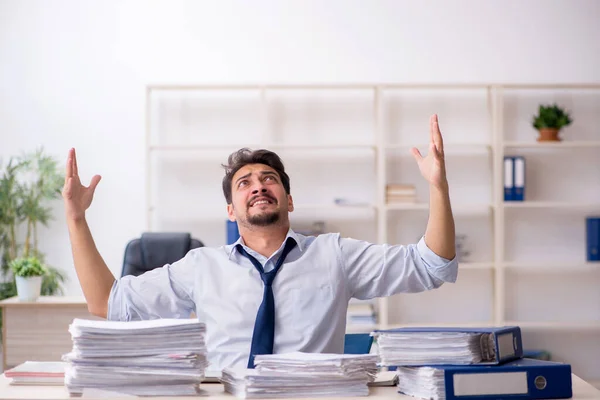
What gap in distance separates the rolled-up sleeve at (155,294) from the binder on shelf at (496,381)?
899mm

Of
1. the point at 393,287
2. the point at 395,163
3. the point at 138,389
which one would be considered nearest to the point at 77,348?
the point at 138,389

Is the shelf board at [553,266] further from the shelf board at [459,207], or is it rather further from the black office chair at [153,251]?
the black office chair at [153,251]

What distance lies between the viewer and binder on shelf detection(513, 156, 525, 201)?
17.1ft

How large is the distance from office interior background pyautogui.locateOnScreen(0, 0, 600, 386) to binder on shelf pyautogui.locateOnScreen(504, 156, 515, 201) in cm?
22

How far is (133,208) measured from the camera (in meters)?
5.42

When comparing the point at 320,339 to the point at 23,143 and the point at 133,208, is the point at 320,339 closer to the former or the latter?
the point at 133,208

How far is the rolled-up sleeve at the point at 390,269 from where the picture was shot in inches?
90.4

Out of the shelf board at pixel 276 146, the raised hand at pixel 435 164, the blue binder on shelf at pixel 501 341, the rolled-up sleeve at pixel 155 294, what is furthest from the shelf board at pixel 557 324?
the blue binder on shelf at pixel 501 341

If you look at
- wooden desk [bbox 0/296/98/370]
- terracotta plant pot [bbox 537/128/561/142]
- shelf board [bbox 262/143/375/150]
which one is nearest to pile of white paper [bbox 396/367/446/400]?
wooden desk [bbox 0/296/98/370]

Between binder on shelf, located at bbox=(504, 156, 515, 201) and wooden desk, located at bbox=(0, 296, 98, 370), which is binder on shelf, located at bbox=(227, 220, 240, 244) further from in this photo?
binder on shelf, located at bbox=(504, 156, 515, 201)

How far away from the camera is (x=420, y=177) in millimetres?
5473

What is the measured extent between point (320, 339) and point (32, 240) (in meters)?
3.52

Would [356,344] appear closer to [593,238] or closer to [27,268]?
[27,268]

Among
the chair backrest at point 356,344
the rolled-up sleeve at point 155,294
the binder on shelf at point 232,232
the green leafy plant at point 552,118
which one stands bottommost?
the chair backrest at point 356,344
